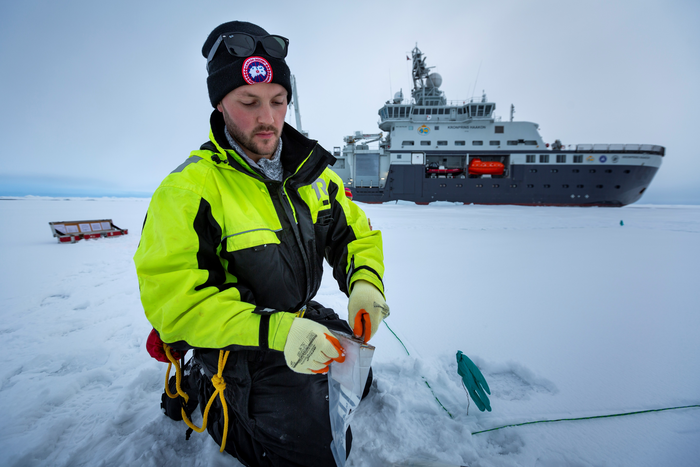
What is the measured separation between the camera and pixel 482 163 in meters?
18.0

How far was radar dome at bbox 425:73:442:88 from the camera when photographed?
1969cm

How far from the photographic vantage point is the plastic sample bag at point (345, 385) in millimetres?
969

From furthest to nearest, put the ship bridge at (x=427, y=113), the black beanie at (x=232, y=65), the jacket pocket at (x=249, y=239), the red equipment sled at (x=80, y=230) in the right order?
the ship bridge at (x=427, y=113) → the red equipment sled at (x=80, y=230) → the black beanie at (x=232, y=65) → the jacket pocket at (x=249, y=239)

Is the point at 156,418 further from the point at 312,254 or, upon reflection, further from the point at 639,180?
the point at 639,180

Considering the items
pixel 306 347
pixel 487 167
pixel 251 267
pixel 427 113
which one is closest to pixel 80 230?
pixel 251 267

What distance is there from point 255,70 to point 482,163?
65.5 feet

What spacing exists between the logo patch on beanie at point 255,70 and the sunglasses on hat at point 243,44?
6 centimetres

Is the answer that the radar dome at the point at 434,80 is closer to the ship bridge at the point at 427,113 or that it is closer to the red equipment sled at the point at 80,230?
the ship bridge at the point at 427,113

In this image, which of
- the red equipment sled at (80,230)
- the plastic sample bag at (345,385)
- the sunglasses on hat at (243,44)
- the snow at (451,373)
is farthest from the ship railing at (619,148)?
the red equipment sled at (80,230)

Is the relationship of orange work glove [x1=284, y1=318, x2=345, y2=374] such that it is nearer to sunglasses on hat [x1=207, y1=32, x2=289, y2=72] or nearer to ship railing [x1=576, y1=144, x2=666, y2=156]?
sunglasses on hat [x1=207, y1=32, x2=289, y2=72]

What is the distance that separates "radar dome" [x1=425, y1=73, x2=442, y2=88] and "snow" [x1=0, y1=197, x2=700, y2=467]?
2087 cm

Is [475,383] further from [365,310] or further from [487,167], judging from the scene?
[487,167]

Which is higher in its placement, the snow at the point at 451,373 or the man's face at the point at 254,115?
the man's face at the point at 254,115

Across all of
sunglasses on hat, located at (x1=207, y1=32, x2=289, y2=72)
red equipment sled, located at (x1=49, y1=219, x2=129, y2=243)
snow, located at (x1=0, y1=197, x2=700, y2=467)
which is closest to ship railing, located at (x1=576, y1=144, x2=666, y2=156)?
snow, located at (x1=0, y1=197, x2=700, y2=467)
